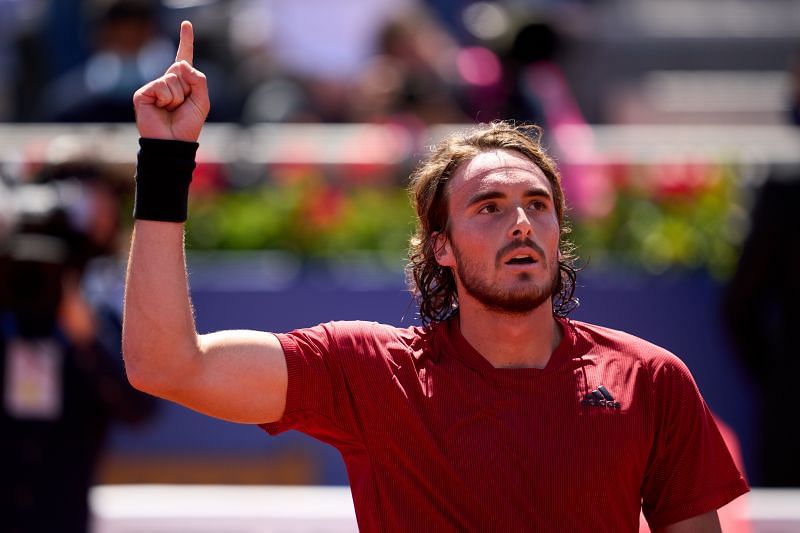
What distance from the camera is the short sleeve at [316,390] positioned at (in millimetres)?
2672

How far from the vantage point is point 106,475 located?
5848 mm

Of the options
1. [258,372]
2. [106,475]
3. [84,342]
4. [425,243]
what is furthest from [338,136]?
[258,372]

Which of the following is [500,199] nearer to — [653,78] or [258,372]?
[258,372]

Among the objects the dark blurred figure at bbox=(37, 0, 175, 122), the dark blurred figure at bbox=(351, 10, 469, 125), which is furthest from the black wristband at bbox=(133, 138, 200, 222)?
the dark blurred figure at bbox=(37, 0, 175, 122)

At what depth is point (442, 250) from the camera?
300 cm

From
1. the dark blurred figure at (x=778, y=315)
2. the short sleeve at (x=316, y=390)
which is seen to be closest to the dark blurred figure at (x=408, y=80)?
the dark blurred figure at (x=778, y=315)

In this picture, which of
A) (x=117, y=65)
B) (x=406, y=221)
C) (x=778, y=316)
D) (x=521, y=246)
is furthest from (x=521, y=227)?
(x=117, y=65)

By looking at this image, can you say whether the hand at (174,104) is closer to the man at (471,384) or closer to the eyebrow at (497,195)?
the man at (471,384)

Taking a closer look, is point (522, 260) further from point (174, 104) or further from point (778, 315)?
point (778, 315)

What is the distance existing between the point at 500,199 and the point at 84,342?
6.83 feet

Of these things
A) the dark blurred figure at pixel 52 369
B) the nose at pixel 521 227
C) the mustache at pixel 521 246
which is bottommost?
the dark blurred figure at pixel 52 369

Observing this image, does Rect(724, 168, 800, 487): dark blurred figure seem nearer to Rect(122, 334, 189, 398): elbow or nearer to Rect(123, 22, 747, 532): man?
Rect(123, 22, 747, 532): man

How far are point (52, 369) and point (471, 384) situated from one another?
2112 mm

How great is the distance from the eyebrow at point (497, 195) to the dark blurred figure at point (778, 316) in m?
2.63
